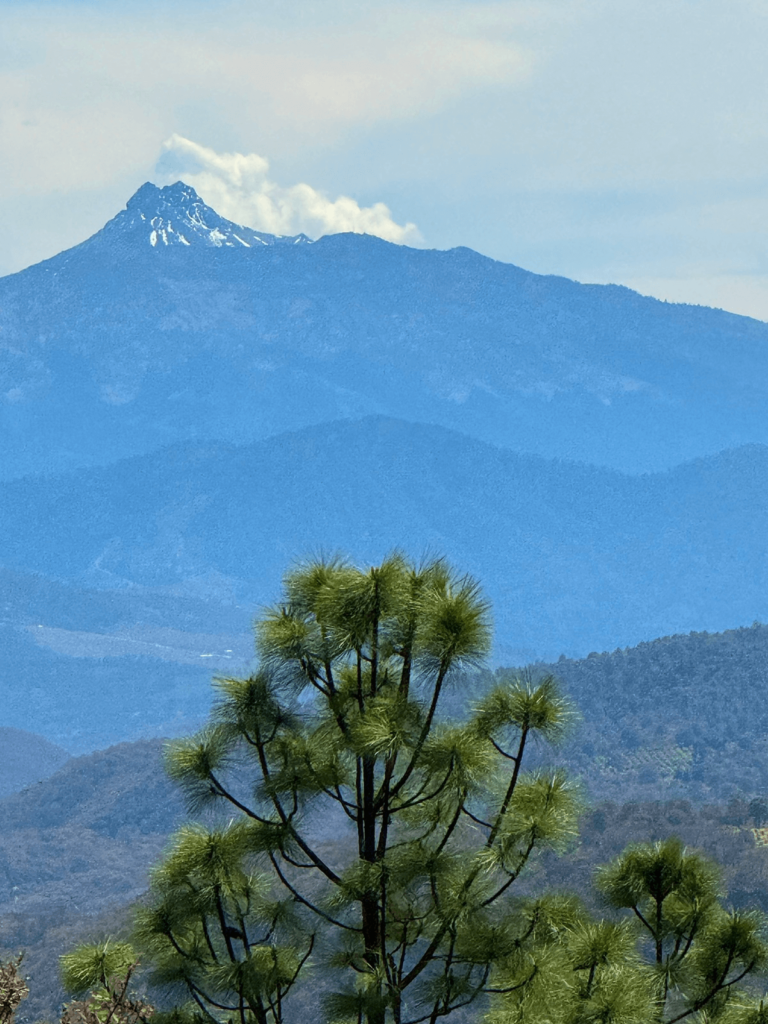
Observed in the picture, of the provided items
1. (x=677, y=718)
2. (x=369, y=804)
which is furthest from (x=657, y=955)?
(x=677, y=718)

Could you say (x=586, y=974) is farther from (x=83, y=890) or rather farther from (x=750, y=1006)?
(x=83, y=890)

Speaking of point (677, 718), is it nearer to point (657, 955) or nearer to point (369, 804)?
point (657, 955)

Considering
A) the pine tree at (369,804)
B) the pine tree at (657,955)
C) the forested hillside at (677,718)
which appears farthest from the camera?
the forested hillside at (677,718)

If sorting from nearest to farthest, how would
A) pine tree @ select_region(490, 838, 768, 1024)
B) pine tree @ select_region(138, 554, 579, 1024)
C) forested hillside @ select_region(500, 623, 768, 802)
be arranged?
pine tree @ select_region(490, 838, 768, 1024) < pine tree @ select_region(138, 554, 579, 1024) < forested hillside @ select_region(500, 623, 768, 802)

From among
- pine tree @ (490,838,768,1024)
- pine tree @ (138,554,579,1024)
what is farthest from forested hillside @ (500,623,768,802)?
pine tree @ (138,554,579,1024)

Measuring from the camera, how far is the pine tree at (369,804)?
10.9m

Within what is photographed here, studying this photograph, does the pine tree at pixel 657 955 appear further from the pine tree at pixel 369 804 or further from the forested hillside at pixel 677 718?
the forested hillside at pixel 677 718

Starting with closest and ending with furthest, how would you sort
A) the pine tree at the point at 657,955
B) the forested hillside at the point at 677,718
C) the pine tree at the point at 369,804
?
1. the pine tree at the point at 657,955
2. the pine tree at the point at 369,804
3. the forested hillside at the point at 677,718

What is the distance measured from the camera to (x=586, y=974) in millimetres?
11141

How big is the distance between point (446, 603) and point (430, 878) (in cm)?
213

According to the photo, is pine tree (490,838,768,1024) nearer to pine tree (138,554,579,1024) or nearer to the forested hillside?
pine tree (138,554,579,1024)

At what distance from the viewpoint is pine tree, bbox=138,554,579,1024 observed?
10.9 meters

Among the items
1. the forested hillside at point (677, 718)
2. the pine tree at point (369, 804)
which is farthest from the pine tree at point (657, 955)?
the forested hillside at point (677, 718)

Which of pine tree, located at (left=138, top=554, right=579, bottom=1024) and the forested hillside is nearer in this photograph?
pine tree, located at (left=138, top=554, right=579, bottom=1024)
